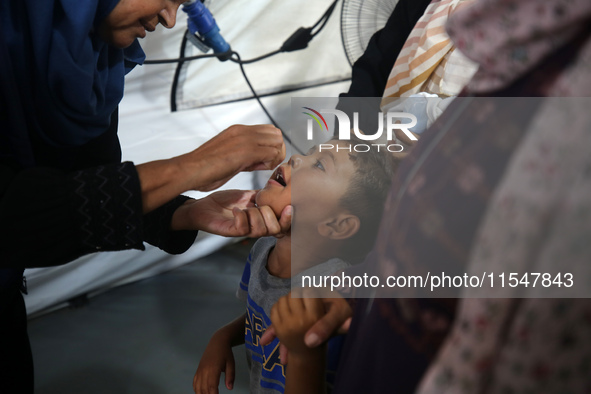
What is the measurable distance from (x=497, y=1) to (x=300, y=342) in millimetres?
350

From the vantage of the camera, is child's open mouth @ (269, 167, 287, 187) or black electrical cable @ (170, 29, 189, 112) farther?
black electrical cable @ (170, 29, 189, 112)

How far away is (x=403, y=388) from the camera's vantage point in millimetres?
353

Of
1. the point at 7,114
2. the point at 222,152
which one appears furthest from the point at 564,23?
the point at 7,114

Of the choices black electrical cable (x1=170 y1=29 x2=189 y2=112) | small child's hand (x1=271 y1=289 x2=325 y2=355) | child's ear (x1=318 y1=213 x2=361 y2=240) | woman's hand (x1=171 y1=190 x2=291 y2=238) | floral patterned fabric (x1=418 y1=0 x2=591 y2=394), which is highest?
floral patterned fabric (x1=418 y1=0 x2=591 y2=394)

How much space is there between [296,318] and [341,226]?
32 cm

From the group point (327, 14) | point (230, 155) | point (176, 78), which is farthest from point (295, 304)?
point (327, 14)

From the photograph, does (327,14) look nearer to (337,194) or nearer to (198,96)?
(198,96)

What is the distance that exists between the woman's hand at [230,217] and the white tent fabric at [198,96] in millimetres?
857

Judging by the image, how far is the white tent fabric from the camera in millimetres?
1571

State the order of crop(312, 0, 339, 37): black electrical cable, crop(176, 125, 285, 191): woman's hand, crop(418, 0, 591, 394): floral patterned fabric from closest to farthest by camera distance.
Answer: crop(418, 0, 591, 394): floral patterned fabric → crop(176, 125, 285, 191): woman's hand → crop(312, 0, 339, 37): black electrical cable

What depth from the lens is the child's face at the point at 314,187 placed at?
0.78m

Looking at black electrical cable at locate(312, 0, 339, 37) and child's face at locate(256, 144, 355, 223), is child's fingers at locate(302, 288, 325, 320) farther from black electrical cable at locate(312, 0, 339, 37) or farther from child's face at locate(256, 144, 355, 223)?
black electrical cable at locate(312, 0, 339, 37)

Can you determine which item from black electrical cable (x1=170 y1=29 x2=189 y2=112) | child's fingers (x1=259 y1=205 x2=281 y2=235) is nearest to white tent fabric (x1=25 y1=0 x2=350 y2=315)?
black electrical cable (x1=170 y1=29 x2=189 y2=112)

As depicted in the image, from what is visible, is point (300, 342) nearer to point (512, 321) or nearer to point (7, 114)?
point (512, 321)
